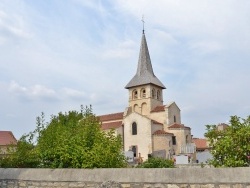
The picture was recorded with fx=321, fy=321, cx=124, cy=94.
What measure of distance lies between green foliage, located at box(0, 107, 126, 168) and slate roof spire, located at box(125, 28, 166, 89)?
47.7m

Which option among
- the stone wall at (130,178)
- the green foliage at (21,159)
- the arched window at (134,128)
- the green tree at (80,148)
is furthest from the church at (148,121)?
the stone wall at (130,178)

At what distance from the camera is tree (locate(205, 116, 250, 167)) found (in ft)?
22.3

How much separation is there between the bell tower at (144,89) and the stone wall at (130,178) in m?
49.2

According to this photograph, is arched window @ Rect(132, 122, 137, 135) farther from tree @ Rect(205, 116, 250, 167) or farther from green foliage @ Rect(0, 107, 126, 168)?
tree @ Rect(205, 116, 250, 167)

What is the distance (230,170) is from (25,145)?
5.80 m

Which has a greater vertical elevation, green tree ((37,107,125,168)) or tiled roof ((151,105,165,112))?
tiled roof ((151,105,165,112))

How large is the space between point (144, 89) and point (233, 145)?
50.3 m

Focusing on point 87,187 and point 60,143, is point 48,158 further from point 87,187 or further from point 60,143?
point 87,187

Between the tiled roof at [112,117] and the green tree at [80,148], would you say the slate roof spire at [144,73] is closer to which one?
the tiled roof at [112,117]

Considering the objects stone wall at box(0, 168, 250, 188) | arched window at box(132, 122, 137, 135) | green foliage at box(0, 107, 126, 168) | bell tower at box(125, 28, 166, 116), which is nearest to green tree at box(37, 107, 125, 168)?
green foliage at box(0, 107, 126, 168)

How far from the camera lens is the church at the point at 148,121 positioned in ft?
164

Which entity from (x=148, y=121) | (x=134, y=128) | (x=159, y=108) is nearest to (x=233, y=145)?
(x=148, y=121)

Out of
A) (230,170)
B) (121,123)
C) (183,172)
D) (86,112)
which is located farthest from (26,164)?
(121,123)

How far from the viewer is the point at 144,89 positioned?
57.2 meters
